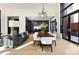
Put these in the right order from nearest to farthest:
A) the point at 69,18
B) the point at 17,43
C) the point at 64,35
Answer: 1. the point at 17,43
2. the point at 69,18
3. the point at 64,35

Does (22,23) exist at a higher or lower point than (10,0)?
lower

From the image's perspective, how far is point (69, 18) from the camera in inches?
323

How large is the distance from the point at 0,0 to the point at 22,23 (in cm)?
283

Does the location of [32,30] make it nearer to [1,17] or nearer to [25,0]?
[1,17]

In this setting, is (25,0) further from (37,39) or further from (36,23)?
(37,39)

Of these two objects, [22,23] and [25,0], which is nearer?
[25,0]

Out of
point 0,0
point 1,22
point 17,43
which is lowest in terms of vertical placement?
point 17,43

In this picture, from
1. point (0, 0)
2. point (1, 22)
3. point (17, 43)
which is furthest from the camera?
point (17, 43)

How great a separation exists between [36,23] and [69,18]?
299cm

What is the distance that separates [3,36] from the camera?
6336mm

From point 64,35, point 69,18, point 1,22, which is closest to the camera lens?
point 1,22

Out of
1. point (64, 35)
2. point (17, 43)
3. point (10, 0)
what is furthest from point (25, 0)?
→ point (64, 35)

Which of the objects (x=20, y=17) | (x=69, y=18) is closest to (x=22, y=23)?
(x=20, y=17)

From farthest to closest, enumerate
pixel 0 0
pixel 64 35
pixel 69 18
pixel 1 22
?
1. pixel 64 35
2. pixel 69 18
3. pixel 1 22
4. pixel 0 0
